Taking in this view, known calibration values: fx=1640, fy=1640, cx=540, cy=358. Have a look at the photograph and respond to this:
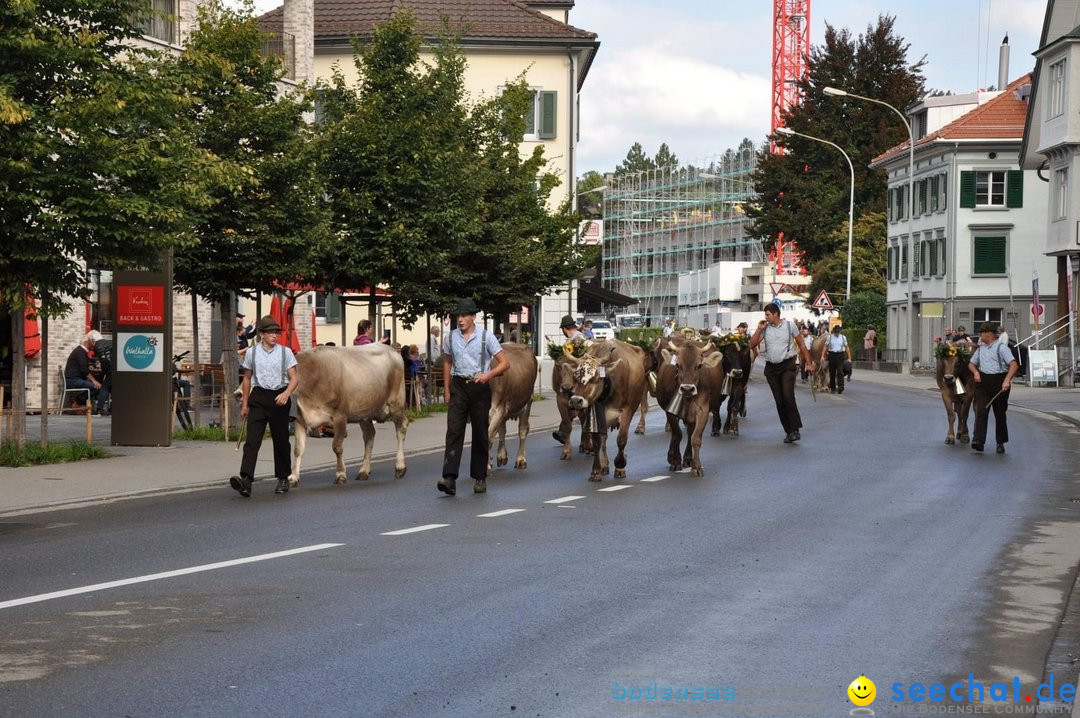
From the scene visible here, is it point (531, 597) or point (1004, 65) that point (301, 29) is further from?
point (1004, 65)

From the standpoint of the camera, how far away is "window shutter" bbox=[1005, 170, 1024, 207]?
70938mm

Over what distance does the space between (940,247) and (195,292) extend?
54.4 m

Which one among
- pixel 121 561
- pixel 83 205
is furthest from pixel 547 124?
pixel 121 561

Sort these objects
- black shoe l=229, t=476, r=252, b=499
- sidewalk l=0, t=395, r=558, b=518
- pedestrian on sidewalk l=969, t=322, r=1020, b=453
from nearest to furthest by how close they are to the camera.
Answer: black shoe l=229, t=476, r=252, b=499
sidewalk l=0, t=395, r=558, b=518
pedestrian on sidewalk l=969, t=322, r=1020, b=453

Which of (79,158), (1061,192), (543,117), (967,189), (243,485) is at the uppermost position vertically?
(543,117)

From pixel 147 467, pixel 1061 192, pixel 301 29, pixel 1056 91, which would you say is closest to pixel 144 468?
pixel 147 467

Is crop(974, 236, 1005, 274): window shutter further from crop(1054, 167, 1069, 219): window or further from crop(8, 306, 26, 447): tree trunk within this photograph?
crop(8, 306, 26, 447): tree trunk

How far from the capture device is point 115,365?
2212 centimetres

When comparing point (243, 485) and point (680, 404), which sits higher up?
point (680, 404)

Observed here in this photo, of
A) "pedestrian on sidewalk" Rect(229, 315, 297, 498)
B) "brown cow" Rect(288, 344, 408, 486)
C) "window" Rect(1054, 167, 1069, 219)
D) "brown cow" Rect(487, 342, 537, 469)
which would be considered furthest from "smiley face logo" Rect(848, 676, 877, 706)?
"window" Rect(1054, 167, 1069, 219)

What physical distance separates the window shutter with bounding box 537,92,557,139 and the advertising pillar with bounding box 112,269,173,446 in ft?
127

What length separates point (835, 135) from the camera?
83875 millimetres

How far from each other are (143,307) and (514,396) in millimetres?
5939

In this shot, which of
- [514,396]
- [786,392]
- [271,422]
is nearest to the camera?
[271,422]
